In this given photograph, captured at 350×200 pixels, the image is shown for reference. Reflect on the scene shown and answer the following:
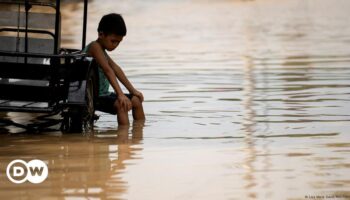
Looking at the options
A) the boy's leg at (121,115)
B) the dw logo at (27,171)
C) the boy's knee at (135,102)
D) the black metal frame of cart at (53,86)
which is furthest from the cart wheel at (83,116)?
the dw logo at (27,171)

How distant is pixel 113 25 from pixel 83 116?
920 millimetres

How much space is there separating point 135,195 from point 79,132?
3.24 m

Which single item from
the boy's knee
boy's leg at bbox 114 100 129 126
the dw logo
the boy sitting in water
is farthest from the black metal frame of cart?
the dw logo

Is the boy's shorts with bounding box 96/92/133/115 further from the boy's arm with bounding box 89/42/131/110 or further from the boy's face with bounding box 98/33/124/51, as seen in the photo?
the boy's face with bounding box 98/33/124/51

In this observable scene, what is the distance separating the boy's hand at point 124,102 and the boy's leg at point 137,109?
12.6 inches

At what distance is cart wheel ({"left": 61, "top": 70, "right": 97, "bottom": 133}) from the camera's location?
10.4 metres

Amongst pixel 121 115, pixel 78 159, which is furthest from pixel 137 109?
pixel 78 159

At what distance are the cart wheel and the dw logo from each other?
1598mm

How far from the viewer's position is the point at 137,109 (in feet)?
37.2

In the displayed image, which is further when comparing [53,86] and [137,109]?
→ [137,109]

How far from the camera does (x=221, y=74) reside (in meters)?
16.6

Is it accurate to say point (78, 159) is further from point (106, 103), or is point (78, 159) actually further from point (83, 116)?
point (106, 103)

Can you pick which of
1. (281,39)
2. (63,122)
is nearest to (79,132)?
(63,122)

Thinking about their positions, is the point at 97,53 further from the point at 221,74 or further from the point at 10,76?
the point at 221,74
